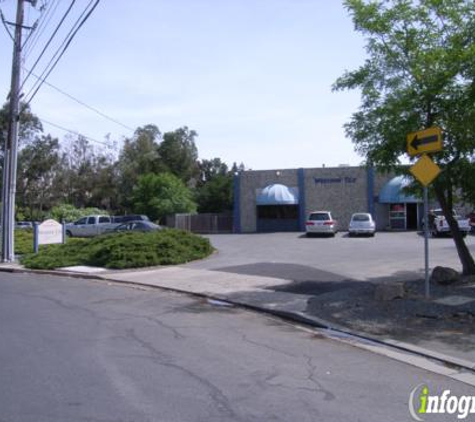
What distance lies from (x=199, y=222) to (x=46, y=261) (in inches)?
1043

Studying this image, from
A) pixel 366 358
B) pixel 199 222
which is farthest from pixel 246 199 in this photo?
pixel 366 358

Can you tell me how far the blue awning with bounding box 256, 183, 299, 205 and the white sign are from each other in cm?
1866

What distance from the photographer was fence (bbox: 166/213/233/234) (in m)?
45.3

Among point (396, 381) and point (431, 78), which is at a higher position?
point (431, 78)

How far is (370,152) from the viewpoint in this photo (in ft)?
43.2

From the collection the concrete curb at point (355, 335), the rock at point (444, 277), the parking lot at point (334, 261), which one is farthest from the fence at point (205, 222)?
the rock at point (444, 277)

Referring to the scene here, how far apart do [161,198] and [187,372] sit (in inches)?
1844

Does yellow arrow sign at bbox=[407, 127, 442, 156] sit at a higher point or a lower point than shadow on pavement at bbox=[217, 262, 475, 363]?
higher

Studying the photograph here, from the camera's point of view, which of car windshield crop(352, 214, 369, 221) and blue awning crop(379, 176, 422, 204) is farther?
blue awning crop(379, 176, 422, 204)

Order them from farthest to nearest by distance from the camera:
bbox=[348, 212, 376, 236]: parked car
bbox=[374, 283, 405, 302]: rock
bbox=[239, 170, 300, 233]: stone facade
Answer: bbox=[239, 170, 300, 233]: stone facade, bbox=[348, 212, 376, 236]: parked car, bbox=[374, 283, 405, 302]: rock

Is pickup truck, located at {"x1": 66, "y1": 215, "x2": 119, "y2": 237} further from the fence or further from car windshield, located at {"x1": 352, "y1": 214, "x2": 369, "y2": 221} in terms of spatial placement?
car windshield, located at {"x1": 352, "y1": 214, "x2": 369, "y2": 221}

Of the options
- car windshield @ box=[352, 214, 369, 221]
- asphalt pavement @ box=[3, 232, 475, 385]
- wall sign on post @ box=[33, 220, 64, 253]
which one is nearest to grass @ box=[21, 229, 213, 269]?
asphalt pavement @ box=[3, 232, 475, 385]

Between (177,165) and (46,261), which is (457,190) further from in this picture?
(177,165)
